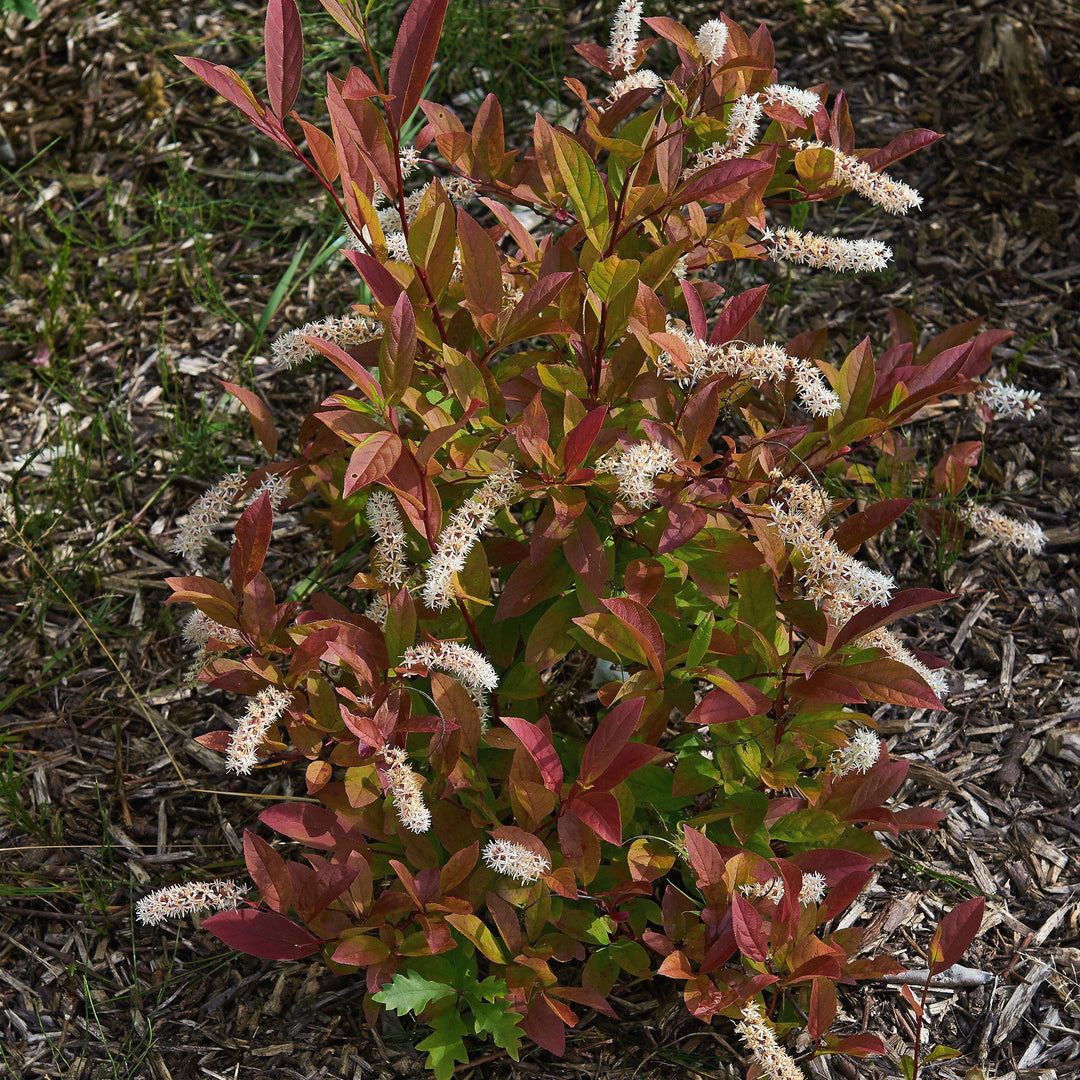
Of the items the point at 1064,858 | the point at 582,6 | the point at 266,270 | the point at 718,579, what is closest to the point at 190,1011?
the point at 718,579

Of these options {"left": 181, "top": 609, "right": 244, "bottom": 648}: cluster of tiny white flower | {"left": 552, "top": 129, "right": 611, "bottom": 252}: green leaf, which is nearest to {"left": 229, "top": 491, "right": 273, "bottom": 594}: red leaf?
{"left": 181, "top": 609, "right": 244, "bottom": 648}: cluster of tiny white flower

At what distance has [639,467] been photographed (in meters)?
1.55

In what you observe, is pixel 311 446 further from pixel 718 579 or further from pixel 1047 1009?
pixel 1047 1009

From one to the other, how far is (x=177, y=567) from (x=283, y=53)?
5.07ft

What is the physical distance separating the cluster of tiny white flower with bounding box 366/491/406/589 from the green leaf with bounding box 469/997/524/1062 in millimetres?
710

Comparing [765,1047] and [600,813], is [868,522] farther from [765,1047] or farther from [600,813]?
[765,1047]

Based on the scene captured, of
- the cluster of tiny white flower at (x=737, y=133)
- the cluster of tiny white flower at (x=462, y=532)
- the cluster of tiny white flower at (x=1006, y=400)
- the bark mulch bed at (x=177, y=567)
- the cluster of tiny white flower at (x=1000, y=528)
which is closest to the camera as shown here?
the cluster of tiny white flower at (x=462, y=532)

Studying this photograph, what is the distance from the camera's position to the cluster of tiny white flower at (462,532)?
4.98 ft

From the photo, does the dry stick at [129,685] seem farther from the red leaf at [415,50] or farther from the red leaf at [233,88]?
the red leaf at [415,50]

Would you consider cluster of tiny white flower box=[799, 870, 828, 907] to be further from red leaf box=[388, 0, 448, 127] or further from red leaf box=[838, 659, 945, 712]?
red leaf box=[388, 0, 448, 127]

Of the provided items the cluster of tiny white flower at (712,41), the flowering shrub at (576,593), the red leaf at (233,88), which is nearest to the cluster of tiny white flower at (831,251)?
the flowering shrub at (576,593)

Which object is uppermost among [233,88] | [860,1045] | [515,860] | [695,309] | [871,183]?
[233,88]

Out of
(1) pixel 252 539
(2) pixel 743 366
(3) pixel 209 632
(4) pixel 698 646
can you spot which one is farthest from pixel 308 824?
(2) pixel 743 366

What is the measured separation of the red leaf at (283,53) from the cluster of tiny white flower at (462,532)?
646mm
